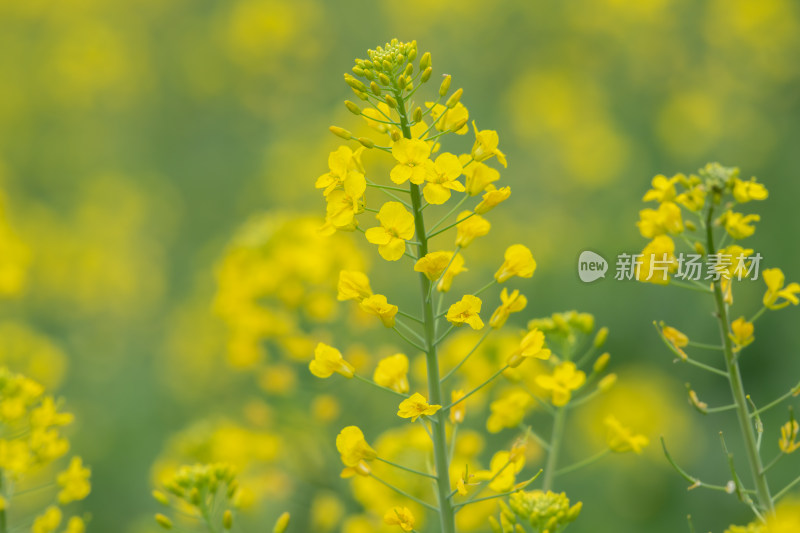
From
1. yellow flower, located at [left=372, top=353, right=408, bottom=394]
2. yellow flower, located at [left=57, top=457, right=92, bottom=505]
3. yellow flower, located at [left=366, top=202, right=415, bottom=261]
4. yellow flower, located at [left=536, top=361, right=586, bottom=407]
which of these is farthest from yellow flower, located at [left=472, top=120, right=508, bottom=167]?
yellow flower, located at [left=57, top=457, right=92, bottom=505]

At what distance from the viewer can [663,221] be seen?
2193mm

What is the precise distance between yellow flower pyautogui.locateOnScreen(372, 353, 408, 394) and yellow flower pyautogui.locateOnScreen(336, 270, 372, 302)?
222mm

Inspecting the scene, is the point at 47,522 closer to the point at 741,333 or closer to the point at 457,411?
the point at 457,411

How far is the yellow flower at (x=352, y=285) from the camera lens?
2.03m

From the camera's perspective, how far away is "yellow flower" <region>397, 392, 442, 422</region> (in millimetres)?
1862

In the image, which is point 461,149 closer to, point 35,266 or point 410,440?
point 35,266

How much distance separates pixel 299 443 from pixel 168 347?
3.41 m

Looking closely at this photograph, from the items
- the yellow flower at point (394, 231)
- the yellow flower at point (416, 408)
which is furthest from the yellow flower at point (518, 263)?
the yellow flower at point (416, 408)

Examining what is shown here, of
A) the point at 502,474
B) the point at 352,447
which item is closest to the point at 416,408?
the point at 352,447

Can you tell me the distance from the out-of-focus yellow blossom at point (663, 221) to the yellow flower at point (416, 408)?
0.81 metres

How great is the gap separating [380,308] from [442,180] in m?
0.35

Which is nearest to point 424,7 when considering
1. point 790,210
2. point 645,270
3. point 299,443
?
point 790,210

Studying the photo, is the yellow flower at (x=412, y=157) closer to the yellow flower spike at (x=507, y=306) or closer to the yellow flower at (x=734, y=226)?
the yellow flower spike at (x=507, y=306)
